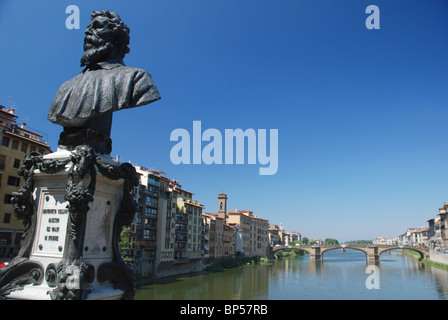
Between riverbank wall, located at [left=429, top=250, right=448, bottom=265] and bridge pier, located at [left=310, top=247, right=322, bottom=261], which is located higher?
riverbank wall, located at [left=429, top=250, right=448, bottom=265]

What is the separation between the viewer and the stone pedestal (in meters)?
5.10

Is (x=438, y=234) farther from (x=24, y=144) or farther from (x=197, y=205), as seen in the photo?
(x=24, y=144)

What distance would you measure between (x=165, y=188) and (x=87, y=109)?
130 ft

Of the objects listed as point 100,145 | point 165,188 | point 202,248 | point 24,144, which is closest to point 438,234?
point 202,248

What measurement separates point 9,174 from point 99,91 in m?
28.0

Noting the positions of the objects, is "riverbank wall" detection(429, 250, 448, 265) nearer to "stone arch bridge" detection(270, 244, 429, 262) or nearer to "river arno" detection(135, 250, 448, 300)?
"stone arch bridge" detection(270, 244, 429, 262)

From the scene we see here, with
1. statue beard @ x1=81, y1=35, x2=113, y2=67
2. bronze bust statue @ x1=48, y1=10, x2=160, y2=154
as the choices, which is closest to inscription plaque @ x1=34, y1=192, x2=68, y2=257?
bronze bust statue @ x1=48, y1=10, x2=160, y2=154

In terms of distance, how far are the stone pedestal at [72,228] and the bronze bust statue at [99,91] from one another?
48cm

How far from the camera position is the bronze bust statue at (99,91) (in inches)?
234

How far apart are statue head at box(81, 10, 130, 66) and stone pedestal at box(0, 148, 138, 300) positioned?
6.52 feet

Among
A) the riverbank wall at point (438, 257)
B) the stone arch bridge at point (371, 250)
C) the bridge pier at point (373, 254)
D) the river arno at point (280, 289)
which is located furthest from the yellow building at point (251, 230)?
the riverbank wall at point (438, 257)

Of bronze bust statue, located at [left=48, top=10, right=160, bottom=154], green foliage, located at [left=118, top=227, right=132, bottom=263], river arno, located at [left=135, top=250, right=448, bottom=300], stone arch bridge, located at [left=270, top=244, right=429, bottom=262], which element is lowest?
river arno, located at [left=135, top=250, right=448, bottom=300]

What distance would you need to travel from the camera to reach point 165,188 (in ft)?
147

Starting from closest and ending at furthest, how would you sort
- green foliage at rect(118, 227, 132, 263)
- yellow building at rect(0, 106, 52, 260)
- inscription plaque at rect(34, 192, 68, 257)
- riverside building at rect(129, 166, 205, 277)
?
inscription plaque at rect(34, 192, 68, 257) < yellow building at rect(0, 106, 52, 260) < green foliage at rect(118, 227, 132, 263) < riverside building at rect(129, 166, 205, 277)
